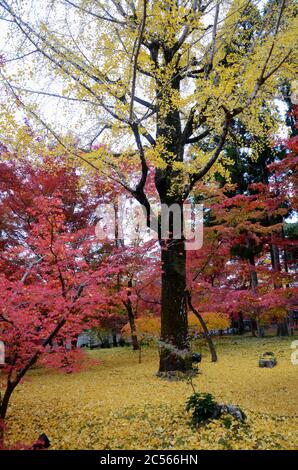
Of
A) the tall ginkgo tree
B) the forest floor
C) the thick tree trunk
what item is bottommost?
the forest floor

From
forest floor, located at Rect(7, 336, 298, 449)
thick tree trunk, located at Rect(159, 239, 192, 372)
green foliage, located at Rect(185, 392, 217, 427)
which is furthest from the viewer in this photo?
thick tree trunk, located at Rect(159, 239, 192, 372)

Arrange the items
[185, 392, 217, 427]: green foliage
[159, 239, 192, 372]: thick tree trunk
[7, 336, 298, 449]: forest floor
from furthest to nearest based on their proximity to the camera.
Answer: [159, 239, 192, 372]: thick tree trunk → [185, 392, 217, 427]: green foliage → [7, 336, 298, 449]: forest floor

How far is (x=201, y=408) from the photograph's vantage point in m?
4.60

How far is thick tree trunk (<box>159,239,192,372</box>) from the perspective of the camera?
25.8 ft

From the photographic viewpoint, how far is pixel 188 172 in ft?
24.2

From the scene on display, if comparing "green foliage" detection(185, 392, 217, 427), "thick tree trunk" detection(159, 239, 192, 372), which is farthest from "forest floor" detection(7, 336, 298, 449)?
"thick tree trunk" detection(159, 239, 192, 372)

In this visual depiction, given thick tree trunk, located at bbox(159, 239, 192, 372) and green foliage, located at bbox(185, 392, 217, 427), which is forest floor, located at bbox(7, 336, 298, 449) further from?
thick tree trunk, located at bbox(159, 239, 192, 372)

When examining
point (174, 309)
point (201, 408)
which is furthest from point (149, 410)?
point (174, 309)

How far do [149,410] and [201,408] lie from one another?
106cm

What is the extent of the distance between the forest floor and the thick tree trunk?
517 mm

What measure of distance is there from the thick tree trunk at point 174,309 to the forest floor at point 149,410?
517 millimetres

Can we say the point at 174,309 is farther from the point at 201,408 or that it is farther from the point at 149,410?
the point at 201,408
